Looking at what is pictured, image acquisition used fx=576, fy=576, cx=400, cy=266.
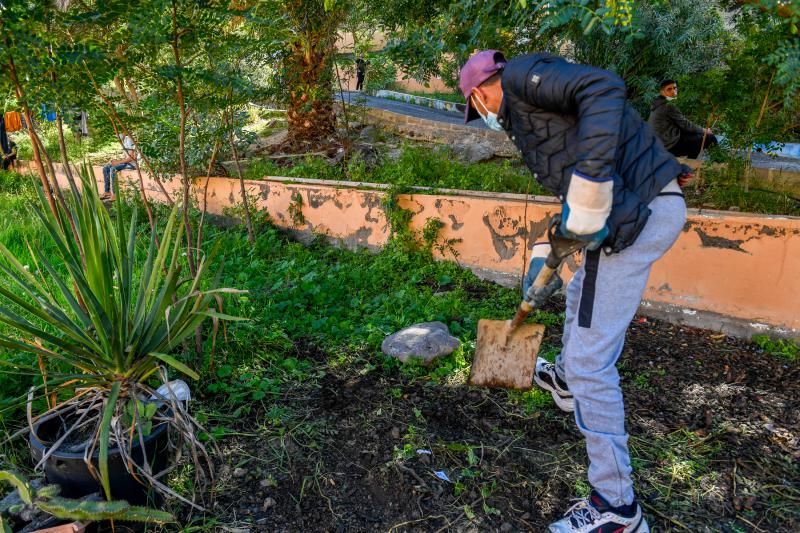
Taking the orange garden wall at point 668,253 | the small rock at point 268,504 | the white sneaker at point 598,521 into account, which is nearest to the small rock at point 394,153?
the orange garden wall at point 668,253

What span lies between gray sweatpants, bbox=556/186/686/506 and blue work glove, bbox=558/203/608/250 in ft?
0.32

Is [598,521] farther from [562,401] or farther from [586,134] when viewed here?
[586,134]

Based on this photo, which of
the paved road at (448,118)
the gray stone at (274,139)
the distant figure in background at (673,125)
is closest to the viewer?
the distant figure in background at (673,125)

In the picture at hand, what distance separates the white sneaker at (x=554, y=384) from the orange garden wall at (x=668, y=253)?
71 centimetres

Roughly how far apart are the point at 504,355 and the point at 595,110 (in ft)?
5.03

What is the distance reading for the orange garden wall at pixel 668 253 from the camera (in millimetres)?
3631

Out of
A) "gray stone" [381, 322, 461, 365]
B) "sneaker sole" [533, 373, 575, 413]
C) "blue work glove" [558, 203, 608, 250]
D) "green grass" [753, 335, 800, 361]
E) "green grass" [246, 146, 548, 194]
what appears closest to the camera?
"blue work glove" [558, 203, 608, 250]

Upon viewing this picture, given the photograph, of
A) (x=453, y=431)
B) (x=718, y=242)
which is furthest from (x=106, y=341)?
(x=718, y=242)

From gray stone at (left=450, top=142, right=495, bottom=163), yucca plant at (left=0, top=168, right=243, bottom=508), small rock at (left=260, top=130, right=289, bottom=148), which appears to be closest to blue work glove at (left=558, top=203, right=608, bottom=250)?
yucca plant at (left=0, top=168, right=243, bottom=508)

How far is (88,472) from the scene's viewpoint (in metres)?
2.20

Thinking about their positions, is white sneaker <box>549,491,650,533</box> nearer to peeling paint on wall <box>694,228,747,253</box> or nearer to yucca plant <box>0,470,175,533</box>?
yucca plant <box>0,470,175,533</box>

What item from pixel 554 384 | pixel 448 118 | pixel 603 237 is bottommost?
pixel 554 384

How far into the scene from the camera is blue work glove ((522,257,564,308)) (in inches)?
102

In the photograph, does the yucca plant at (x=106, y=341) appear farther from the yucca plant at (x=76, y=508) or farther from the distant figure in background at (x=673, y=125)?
the distant figure in background at (x=673, y=125)
